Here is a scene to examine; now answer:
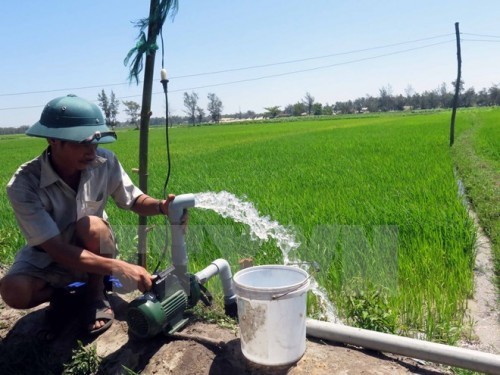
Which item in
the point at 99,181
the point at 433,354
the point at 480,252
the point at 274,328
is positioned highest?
the point at 99,181

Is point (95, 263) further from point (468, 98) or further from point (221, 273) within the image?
point (468, 98)

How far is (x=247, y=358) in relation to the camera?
1.77 metres

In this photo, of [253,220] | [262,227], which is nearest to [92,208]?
[262,227]

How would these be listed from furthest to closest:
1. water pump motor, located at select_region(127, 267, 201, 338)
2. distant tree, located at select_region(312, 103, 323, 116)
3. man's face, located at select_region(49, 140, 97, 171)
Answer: distant tree, located at select_region(312, 103, 323, 116), man's face, located at select_region(49, 140, 97, 171), water pump motor, located at select_region(127, 267, 201, 338)

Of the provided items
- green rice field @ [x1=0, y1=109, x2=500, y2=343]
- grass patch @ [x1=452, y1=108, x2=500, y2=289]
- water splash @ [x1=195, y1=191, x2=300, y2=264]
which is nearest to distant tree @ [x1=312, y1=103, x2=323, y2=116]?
grass patch @ [x1=452, y1=108, x2=500, y2=289]

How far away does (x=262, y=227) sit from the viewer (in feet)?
12.2

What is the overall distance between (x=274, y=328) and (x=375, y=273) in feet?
3.57

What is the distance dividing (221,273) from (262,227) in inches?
62.4

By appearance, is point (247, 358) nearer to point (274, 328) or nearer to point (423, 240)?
point (274, 328)

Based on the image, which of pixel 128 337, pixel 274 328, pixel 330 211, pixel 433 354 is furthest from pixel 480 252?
pixel 128 337

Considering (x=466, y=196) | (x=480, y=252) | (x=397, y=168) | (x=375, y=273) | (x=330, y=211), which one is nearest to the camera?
(x=375, y=273)

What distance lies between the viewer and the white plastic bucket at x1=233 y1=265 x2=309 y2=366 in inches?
65.8

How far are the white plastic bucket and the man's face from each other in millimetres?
836

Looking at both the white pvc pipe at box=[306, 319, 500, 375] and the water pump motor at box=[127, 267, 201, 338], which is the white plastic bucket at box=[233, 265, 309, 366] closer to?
the white pvc pipe at box=[306, 319, 500, 375]
